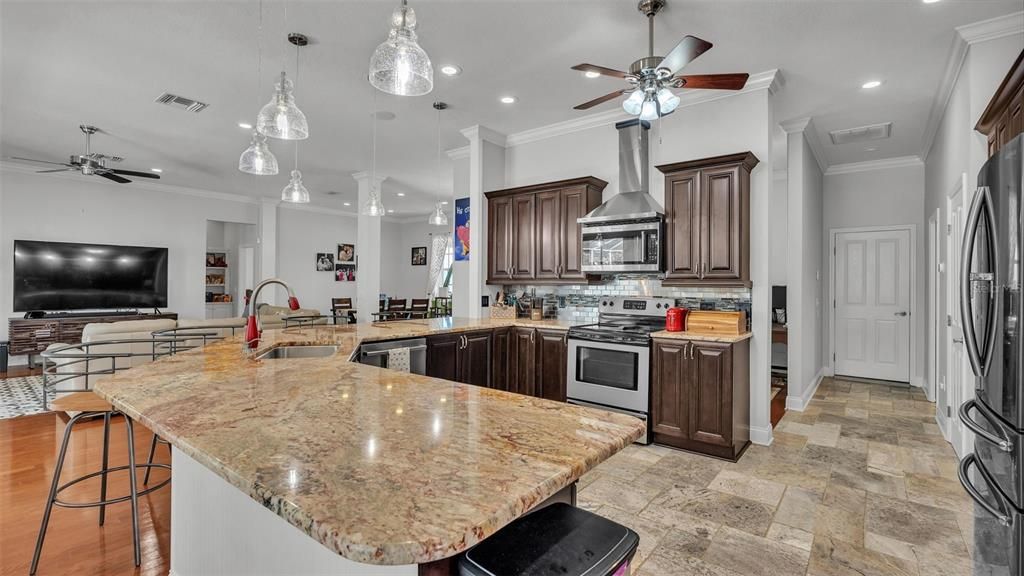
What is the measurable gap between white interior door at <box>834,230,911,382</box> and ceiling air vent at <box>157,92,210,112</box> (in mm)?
7702

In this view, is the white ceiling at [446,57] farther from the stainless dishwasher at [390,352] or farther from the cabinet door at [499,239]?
the stainless dishwasher at [390,352]

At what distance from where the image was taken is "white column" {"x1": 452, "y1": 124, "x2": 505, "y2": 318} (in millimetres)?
5117

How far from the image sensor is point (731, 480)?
306cm

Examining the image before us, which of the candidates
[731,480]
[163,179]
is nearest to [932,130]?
[731,480]

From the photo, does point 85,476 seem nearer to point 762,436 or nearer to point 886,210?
point 762,436

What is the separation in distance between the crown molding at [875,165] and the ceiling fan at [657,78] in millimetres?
4630

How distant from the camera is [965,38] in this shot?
306 cm

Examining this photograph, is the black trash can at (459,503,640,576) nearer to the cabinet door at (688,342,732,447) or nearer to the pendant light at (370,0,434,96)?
the pendant light at (370,0,434,96)

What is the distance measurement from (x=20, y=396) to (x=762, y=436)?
7.40m

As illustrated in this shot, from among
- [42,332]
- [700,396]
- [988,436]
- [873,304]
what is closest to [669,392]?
[700,396]

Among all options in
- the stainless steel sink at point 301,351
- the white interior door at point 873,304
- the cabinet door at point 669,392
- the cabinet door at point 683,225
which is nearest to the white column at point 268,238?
the stainless steel sink at point 301,351

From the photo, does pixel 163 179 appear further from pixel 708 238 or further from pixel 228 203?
pixel 708 238

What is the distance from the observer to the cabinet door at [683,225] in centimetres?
385

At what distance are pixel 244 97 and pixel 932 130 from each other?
6.70m
